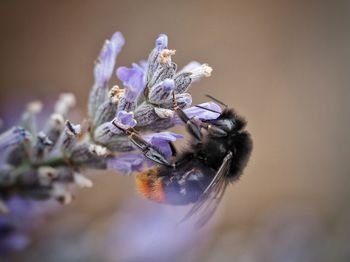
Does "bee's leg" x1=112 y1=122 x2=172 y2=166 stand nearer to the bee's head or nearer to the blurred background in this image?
the bee's head

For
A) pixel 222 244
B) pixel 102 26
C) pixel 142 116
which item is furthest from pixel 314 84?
pixel 142 116

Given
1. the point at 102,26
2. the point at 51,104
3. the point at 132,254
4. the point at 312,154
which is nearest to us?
the point at 132,254

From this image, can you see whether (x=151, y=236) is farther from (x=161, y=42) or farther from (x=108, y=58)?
(x=161, y=42)

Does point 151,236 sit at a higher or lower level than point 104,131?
lower

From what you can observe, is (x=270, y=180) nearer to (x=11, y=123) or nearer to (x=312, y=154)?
(x=312, y=154)

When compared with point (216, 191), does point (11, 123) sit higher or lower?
higher

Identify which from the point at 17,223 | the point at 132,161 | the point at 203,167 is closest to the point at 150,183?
the point at 132,161

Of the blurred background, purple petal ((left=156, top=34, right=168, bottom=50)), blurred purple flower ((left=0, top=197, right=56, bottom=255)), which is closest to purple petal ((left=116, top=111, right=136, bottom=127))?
purple petal ((left=156, top=34, right=168, bottom=50))
